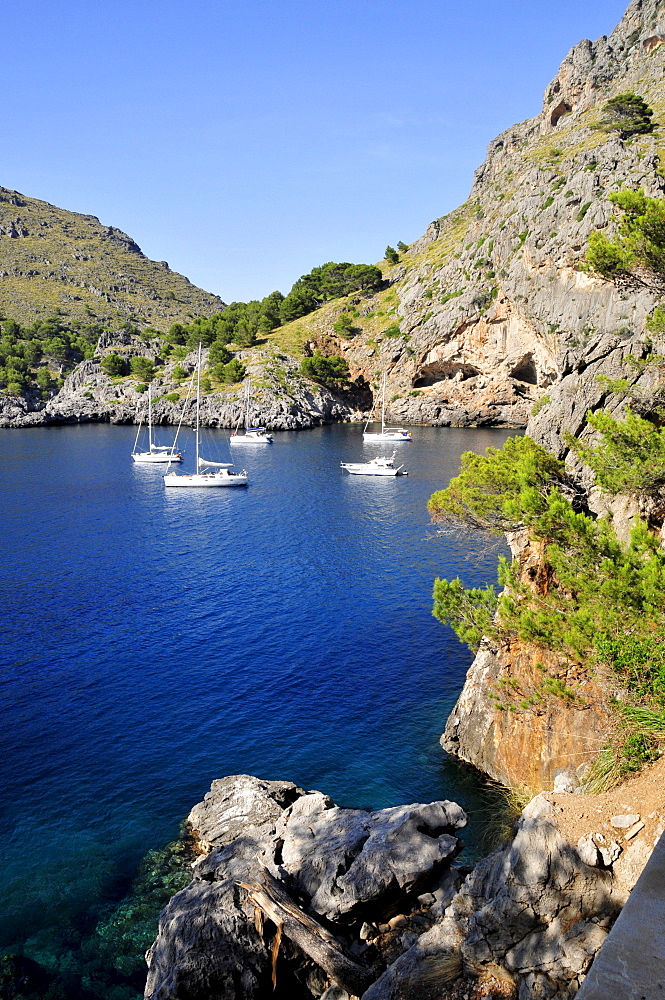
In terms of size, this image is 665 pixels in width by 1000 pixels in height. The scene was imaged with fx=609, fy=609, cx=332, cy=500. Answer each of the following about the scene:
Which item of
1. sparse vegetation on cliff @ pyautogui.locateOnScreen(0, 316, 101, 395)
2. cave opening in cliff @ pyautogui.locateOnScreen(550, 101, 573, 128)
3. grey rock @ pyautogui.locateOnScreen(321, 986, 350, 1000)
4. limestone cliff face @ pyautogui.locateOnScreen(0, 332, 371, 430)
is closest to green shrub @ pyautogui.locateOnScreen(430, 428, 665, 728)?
grey rock @ pyautogui.locateOnScreen(321, 986, 350, 1000)

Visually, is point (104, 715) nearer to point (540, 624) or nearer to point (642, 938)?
point (540, 624)

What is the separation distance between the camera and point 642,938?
17.0ft

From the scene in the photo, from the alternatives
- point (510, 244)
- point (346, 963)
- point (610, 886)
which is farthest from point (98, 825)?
point (510, 244)

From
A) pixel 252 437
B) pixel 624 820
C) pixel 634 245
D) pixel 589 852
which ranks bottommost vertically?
pixel 589 852

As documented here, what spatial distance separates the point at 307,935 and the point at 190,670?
64.9ft

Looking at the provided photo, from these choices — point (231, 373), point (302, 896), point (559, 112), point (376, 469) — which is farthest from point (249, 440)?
point (559, 112)

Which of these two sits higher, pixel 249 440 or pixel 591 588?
pixel 249 440

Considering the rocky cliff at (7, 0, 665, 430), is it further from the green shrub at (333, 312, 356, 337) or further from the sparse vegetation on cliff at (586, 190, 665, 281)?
the sparse vegetation on cliff at (586, 190, 665, 281)

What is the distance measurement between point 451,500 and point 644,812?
44.4 feet

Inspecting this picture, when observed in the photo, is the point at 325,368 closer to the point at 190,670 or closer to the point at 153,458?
the point at 153,458

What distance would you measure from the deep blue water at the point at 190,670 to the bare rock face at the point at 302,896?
5560 mm

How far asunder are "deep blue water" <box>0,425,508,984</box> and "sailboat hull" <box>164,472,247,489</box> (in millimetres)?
12417

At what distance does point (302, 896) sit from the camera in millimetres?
13461

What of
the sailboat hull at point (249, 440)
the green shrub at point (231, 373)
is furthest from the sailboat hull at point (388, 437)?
the green shrub at point (231, 373)
